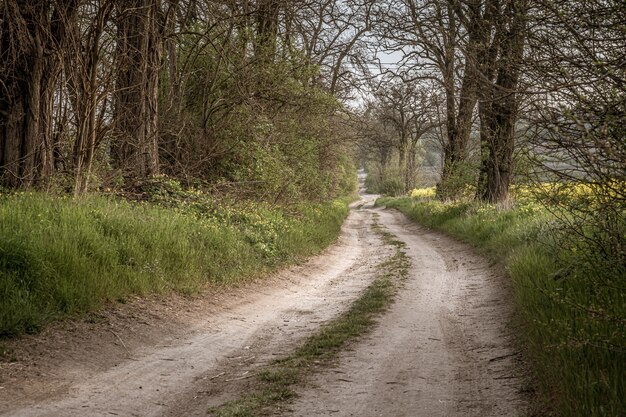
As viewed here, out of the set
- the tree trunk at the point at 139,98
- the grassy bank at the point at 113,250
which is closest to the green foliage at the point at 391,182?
the tree trunk at the point at 139,98

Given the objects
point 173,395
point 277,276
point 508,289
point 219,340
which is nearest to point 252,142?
point 277,276

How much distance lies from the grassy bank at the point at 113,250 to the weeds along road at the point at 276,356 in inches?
17.4

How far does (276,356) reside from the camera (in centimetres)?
624

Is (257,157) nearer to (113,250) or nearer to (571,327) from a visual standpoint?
(113,250)

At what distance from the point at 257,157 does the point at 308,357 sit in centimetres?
1060

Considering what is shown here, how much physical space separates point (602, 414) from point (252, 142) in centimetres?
1361

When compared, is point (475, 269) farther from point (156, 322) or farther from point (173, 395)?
point (173, 395)

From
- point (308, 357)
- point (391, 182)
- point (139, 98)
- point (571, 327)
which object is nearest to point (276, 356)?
point (308, 357)

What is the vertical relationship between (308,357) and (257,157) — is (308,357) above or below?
below

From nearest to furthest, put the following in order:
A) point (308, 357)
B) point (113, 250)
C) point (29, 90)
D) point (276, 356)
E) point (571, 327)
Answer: point (571, 327)
point (308, 357)
point (276, 356)
point (113, 250)
point (29, 90)

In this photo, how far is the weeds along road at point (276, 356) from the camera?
4656 mm

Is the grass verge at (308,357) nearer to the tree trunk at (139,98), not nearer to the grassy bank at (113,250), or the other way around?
the grassy bank at (113,250)

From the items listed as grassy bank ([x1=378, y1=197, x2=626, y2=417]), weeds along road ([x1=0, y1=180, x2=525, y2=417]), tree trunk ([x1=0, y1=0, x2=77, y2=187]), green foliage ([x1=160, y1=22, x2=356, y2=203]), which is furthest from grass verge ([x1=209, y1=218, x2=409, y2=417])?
green foliage ([x1=160, y1=22, x2=356, y2=203])

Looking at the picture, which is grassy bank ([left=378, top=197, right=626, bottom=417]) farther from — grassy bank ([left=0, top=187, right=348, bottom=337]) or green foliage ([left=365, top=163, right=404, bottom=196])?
green foliage ([left=365, top=163, right=404, bottom=196])
